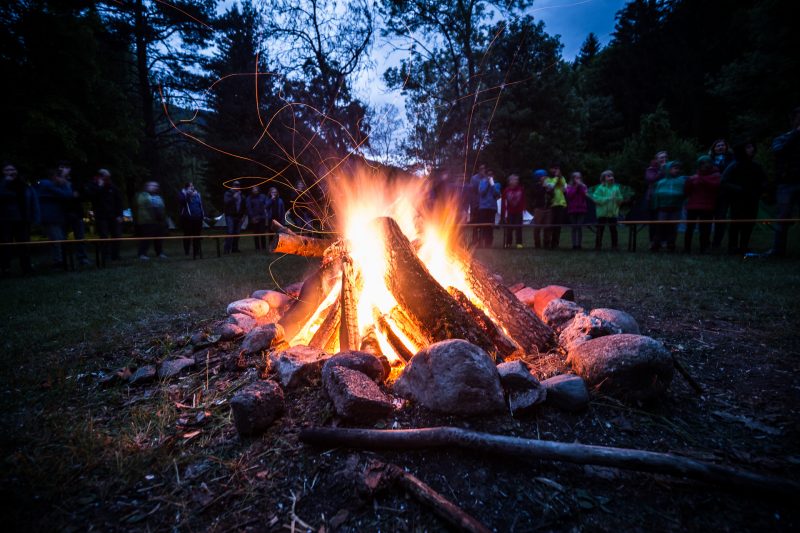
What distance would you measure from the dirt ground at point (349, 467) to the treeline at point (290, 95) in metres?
2.43

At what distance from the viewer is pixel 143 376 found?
229 cm

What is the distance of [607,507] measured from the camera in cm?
130

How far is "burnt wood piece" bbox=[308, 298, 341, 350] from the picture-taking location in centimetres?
268

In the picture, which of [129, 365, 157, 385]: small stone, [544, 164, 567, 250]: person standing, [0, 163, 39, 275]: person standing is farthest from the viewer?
[544, 164, 567, 250]: person standing

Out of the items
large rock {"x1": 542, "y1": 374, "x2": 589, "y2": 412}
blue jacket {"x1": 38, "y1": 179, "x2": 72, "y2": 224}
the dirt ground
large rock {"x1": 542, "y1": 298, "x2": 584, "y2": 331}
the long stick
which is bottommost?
the dirt ground

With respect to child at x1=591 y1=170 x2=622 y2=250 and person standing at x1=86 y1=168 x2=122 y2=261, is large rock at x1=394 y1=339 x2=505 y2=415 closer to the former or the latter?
child at x1=591 y1=170 x2=622 y2=250

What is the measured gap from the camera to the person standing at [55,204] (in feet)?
27.2

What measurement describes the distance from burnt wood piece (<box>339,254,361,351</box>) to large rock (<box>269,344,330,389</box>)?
307mm

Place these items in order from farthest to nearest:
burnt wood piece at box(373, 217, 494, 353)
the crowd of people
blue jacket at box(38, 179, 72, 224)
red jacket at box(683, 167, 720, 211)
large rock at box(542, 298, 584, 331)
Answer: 1. blue jacket at box(38, 179, 72, 224)
2. red jacket at box(683, 167, 720, 211)
3. the crowd of people
4. large rock at box(542, 298, 584, 331)
5. burnt wood piece at box(373, 217, 494, 353)

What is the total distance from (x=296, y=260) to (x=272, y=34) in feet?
15.2

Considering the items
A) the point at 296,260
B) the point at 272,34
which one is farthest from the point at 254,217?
the point at 272,34

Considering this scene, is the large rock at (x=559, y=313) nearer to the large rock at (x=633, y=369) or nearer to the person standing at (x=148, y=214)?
the large rock at (x=633, y=369)

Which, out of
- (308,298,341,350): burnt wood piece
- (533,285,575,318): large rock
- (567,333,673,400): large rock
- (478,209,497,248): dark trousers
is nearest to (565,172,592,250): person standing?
(478,209,497,248): dark trousers

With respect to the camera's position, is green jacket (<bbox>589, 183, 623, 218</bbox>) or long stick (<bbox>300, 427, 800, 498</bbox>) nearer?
long stick (<bbox>300, 427, 800, 498</bbox>)
